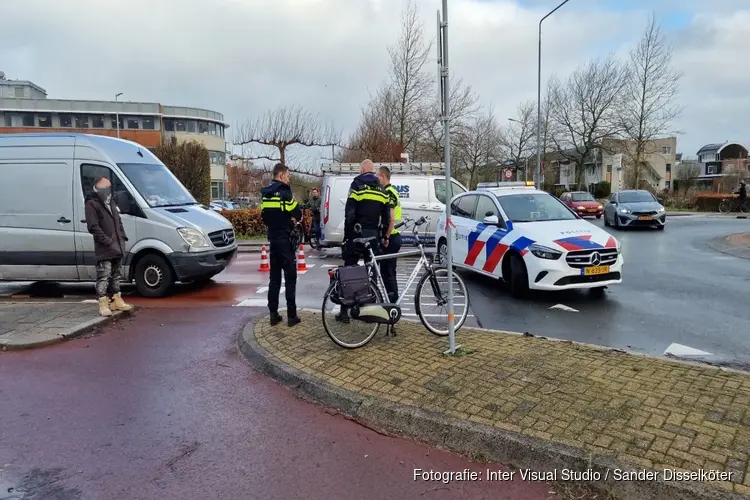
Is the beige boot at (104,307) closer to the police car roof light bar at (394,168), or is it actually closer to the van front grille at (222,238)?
the van front grille at (222,238)

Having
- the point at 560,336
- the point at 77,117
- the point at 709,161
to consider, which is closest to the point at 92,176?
the point at 560,336

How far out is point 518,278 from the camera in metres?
8.25

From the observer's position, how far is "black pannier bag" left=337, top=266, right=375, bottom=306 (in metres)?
5.45

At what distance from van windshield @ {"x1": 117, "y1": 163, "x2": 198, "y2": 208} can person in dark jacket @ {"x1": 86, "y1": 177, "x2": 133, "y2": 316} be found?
1480mm

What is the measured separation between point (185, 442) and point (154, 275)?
5592mm

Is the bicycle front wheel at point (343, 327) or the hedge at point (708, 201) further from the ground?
the hedge at point (708, 201)

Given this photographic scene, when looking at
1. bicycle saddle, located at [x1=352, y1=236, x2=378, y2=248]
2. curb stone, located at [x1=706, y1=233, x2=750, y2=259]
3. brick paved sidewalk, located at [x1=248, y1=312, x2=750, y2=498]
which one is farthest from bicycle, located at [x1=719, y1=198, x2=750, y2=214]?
bicycle saddle, located at [x1=352, y1=236, x2=378, y2=248]

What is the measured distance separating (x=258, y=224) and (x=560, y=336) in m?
15.5

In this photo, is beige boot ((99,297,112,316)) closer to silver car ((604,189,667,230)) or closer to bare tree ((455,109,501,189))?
silver car ((604,189,667,230))

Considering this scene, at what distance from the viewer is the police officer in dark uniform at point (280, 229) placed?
6.22 metres

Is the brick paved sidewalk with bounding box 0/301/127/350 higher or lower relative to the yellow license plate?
lower

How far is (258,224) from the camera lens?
2022 cm

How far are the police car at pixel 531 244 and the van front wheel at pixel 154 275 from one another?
5.16m

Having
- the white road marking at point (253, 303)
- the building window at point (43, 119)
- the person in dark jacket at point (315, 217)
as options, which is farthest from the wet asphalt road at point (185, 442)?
the building window at point (43, 119)
